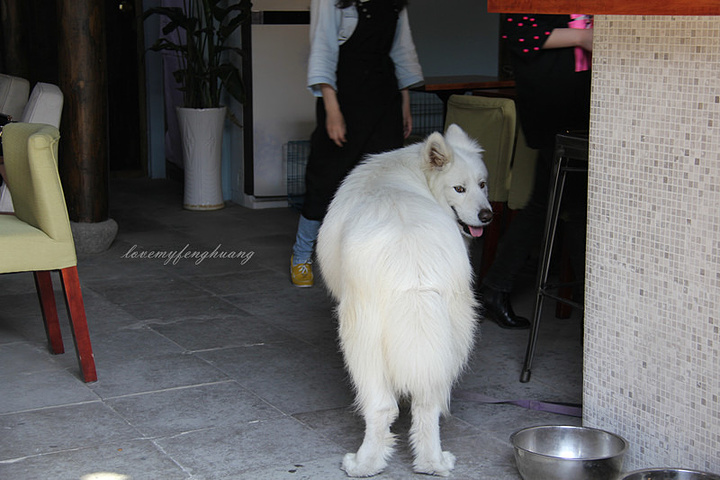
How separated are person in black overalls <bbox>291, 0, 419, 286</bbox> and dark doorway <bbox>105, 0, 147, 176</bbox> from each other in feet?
13.6

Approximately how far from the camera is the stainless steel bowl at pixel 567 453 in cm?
256

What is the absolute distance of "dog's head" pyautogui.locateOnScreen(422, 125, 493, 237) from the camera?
3223 mm

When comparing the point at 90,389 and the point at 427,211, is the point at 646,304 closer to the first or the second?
the point at 427,211

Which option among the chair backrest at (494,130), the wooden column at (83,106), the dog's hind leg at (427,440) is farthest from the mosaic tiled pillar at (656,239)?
the wooden column at (83,106)

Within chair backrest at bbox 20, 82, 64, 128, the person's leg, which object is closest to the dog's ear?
the person's leg

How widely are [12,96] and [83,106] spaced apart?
473 millimetres

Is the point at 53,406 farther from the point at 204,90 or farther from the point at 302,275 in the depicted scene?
the point at 204,90

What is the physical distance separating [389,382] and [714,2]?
1.35 metres

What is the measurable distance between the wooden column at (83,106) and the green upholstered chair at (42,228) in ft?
6.33

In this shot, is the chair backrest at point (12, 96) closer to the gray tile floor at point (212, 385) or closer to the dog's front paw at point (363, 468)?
the gray tile floor at point (212, 385)

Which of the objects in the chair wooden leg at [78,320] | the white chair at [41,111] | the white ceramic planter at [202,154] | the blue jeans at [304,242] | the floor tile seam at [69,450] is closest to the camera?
the floor tile seam at [69,450]

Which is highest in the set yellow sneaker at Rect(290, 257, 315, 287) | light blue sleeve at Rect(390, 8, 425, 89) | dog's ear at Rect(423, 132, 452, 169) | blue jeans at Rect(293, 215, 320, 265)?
light blue sleeve at Rect(390, 8, 425, 89)

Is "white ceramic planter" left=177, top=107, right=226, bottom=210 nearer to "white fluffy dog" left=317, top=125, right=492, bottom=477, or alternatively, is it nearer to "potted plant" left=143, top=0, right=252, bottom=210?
"potted plant" left=143, top=0, right=252, bottom=210

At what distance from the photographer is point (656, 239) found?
104 inches
